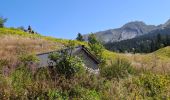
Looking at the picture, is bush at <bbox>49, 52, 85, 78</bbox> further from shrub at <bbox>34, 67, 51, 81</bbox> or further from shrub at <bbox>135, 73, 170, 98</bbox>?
shrub at <bbox>135, 73, 170, 98</bbox>

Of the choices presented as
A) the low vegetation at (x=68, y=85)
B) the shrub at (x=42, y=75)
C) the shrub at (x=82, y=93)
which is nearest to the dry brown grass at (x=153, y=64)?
the low vegetation at (x=68, y=85)

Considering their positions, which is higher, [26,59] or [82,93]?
[26,59]

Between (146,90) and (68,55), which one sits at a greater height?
(68,55)

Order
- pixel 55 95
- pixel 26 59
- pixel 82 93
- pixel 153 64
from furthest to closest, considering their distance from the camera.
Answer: pixel 153 64 → pixel 26 59 → pixel 82 93 → pixel 55 95

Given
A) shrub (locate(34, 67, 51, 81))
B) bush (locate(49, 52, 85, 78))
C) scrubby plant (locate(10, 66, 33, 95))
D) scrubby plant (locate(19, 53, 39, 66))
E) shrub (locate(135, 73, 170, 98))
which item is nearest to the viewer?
scrubby plant (locate(10, 66, 33, 95))

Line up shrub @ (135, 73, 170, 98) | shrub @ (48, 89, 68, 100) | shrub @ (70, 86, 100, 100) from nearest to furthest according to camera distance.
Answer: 1. shrub @ (48, 89, 68, 100)
2. shrub @ (70, 86, 100, 100)
3. shrub @ (135, 73, 170, 98)

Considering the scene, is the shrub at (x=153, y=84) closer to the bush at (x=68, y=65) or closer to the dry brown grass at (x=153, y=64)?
the bush at (x=68, y=65)

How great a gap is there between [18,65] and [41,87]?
10.5 ft

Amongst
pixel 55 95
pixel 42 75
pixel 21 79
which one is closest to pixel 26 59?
pixel 42 75

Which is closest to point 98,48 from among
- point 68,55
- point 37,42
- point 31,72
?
point 37,42

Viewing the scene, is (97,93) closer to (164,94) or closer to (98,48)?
(164,94)

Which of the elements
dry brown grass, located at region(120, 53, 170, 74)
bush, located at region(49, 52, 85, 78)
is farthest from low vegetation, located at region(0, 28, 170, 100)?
dry brown grass, located at region(120, 53, 170, 74)

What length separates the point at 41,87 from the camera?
1186 cm

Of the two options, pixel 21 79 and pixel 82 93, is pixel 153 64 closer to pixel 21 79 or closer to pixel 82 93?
pixel 82 93
